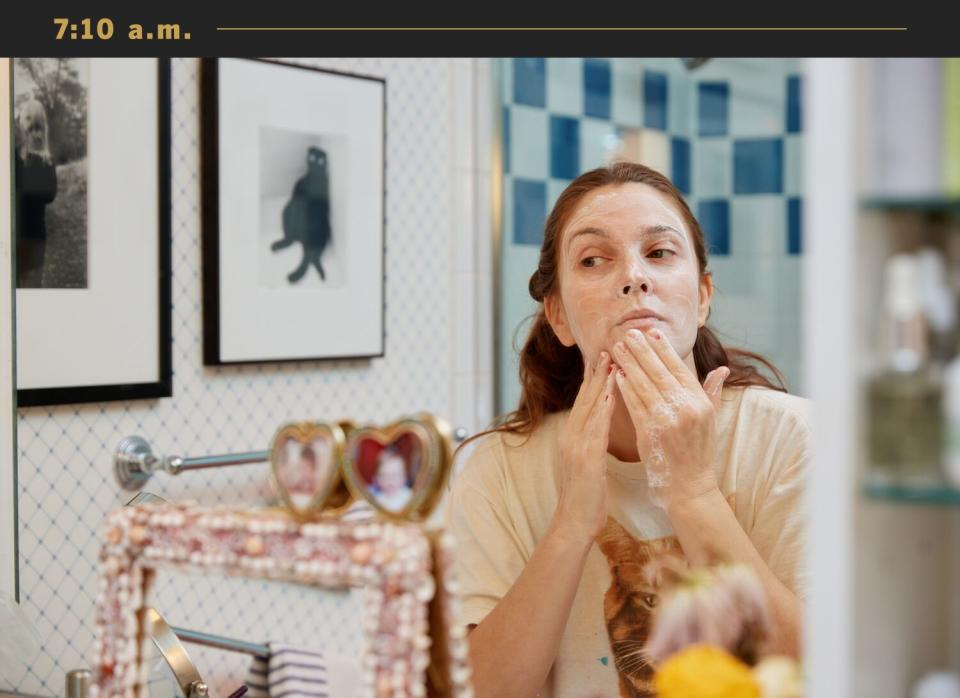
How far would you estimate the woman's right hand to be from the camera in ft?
4.39

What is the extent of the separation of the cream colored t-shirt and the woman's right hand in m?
0.09

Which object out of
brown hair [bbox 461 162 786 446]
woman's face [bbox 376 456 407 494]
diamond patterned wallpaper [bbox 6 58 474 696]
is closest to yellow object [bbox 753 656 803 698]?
woman's face [bbox 376 456 407 494]

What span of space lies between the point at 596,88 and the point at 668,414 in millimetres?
1529

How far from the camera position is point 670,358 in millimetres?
1402

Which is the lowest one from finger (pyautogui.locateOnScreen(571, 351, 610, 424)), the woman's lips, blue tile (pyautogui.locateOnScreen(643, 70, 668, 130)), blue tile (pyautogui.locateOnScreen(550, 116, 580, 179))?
finger (pyautogui.locateOnScreen(571, 351, 610, 424))

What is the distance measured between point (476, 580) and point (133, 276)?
0.95 metres

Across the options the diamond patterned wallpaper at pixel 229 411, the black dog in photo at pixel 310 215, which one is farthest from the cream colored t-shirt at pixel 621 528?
the black dog in photo at pixel 310 215

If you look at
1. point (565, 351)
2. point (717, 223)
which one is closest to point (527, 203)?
point (717, 223)

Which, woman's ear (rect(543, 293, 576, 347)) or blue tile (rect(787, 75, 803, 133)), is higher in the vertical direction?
blue tile (rect(787, 75, 803, 133))

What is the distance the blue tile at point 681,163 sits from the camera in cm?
253

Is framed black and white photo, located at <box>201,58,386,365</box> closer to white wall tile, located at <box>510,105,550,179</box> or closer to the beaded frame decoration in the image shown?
white wall tile, located at <box>510,105,550,179</box>

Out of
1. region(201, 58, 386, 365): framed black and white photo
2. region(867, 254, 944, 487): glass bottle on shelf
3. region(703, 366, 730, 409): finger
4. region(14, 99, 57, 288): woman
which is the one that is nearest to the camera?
region(867, 254, 944, 487): glass bottle on shelf

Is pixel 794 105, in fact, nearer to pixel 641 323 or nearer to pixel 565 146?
pixel 565 146

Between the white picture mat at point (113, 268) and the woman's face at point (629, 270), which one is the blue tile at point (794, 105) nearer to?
the woman's face at point (629, 270)
